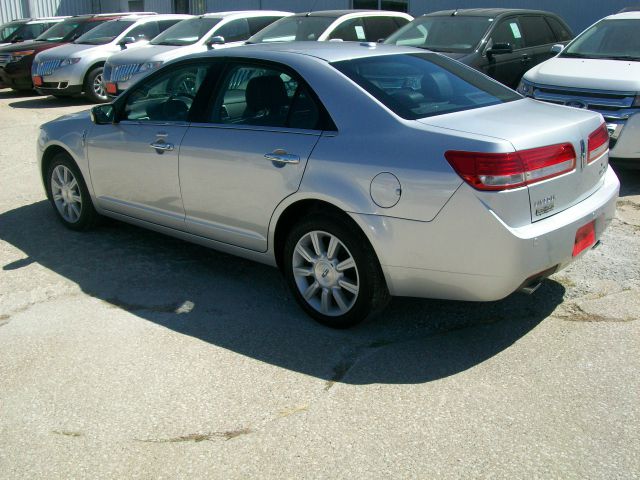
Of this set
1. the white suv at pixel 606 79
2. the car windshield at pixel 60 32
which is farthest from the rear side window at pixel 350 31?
the car windshield at pixel 60 32

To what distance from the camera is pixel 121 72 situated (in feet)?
40.3

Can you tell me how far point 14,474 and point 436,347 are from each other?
2.18 meters

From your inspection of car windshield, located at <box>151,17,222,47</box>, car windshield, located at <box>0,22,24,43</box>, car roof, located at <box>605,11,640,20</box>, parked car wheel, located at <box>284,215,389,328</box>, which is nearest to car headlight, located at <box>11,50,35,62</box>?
car windshield, located at <box>151,17,222,47</box>

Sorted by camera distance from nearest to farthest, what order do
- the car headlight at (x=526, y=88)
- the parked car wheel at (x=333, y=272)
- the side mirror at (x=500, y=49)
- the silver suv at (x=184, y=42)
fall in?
the parked car wheel at (x=333, y=272)
the car headlight at (x=526, y=88)
the side mirror at (x=500, y=49)
the silver suv at (x=184, y=42)

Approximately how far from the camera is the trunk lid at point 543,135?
3.64 m

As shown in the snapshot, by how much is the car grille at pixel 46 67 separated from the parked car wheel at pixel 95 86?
1.97 ft

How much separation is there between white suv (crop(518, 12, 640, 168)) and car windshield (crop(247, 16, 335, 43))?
384 cm

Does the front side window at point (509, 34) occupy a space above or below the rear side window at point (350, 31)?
above

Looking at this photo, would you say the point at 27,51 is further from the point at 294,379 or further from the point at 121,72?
the point at 294,379

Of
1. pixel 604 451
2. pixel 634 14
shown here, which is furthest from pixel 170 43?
pixel 604 451

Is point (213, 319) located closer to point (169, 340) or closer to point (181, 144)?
point (169, 340)

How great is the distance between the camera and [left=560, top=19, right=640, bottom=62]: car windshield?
8023 mm

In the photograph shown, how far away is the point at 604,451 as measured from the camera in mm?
3061

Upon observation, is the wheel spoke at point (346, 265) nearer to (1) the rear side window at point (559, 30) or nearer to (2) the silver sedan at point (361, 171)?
(2) the silver sedan at point (361, 171)
